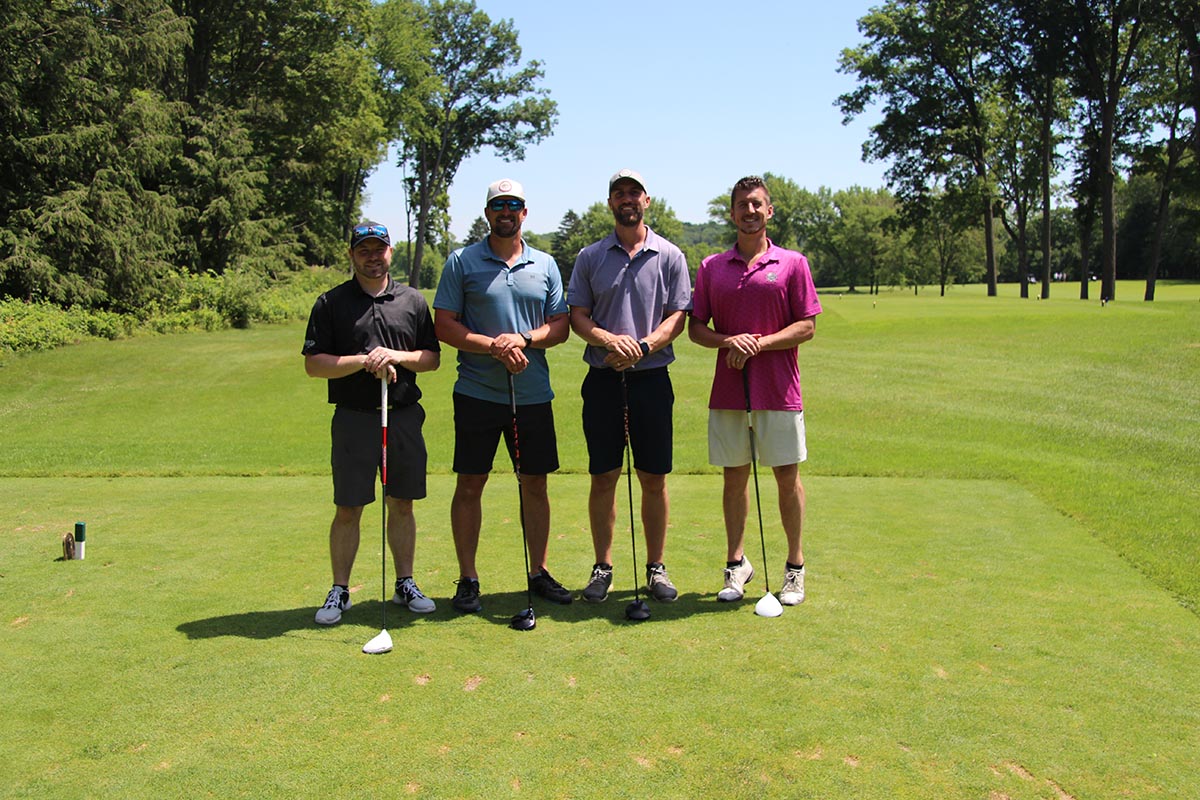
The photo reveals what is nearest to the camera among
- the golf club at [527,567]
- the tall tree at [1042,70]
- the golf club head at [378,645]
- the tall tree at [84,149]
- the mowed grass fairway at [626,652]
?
the mowed grass fairway at [626,652]

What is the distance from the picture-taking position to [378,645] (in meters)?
3.91

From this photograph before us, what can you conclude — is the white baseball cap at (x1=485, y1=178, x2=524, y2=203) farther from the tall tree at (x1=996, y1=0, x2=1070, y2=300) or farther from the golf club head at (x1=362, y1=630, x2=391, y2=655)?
the tall tree at (x1=996, y1=0, x2=1070, y2=300)

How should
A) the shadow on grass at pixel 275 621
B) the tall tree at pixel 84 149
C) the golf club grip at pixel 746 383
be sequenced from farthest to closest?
the tall tree at pixel 84 149
the golf club grip at pixel 746 383
the shadow on grass at pixel 275 621

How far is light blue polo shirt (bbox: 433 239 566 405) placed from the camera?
184 inches

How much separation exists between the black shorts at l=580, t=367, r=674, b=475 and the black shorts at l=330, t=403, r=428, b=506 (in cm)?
89

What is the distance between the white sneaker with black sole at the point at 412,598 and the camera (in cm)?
456

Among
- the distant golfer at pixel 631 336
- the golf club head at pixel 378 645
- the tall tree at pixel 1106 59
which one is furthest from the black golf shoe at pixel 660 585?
the tall tree at pixel 1106 59

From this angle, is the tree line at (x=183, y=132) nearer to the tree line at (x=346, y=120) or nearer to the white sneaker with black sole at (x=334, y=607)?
the tree line at (x=346, y=120)

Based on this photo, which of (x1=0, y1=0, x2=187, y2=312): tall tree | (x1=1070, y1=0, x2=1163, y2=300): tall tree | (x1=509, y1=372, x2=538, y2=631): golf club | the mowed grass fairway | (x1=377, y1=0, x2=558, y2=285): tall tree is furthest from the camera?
(x1=377, y1=0, x2=558, y2=285): tall tree

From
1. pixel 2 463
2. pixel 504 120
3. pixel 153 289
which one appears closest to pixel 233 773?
pixel 2 463

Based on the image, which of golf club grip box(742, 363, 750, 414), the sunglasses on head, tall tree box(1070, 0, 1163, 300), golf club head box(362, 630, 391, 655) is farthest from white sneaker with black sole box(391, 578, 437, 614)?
tall tree box(1070, 0, 1163, 300)

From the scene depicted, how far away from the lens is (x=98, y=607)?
4.45 meters

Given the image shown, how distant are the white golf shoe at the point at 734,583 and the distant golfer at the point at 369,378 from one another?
4.86 feet

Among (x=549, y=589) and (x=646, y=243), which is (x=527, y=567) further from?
(x=646, y=243)
